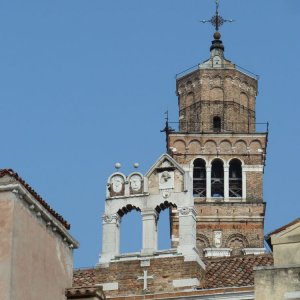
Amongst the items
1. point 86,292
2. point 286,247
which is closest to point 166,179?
point 286,247

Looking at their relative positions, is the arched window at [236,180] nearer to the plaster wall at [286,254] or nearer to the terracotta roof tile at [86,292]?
the plaster wall at [286,254]

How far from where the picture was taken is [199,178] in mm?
79938

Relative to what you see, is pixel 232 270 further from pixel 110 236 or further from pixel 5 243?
pixel 5 243

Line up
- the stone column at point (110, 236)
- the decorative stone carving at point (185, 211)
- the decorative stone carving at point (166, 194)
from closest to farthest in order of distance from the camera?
the stone column at point (110, 236), the decorative stone carving at point (166, 194), the decorative stone carving at point (185, 211)

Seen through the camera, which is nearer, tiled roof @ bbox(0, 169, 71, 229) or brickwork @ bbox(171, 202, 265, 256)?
tiled roof @ bbox(0, 169, 71, 229)

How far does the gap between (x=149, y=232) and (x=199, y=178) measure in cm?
4434

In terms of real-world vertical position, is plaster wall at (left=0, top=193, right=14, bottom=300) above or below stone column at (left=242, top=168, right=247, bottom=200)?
below

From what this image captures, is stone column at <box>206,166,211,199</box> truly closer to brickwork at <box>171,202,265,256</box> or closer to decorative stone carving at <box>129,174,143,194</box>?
brickwork at <box>171,202,265,256</box>

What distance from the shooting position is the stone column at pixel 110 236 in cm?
3597

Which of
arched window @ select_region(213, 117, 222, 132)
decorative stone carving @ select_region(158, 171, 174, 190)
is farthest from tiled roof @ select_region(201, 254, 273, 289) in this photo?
arched window @ select_region(213, 117, 222, 132)

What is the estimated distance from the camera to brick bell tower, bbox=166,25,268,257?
259 feet

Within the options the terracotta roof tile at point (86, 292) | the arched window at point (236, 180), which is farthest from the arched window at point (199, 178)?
the terracotta roof tile at point (86, 292)

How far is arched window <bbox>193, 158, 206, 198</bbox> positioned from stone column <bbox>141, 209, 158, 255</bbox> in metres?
42.8

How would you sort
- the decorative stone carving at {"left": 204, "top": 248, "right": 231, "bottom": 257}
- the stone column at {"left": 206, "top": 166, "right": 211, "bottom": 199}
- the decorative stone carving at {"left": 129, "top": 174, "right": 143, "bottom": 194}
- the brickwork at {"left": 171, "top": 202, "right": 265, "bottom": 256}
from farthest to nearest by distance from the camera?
the stone column at {"left": 206, "top": 166, "right": 211, "bottom": 199} → the brickwork at {"left": 171, "top": 202, "right": 265, "bottom": 256} → the decorative stone carving at {"left": 204, "top": 248, "right": 231, "bottom": 257} → the decorative stone carving at {"left": 129, "top": 174, "right": 143, "bottom": 194}
